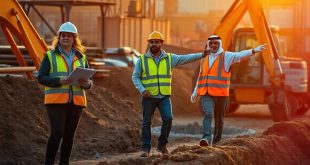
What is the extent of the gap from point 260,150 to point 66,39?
10.6 ft

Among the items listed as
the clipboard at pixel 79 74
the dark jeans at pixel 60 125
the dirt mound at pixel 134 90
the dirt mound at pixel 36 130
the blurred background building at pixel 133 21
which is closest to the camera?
the clipboard at pixel 79 74

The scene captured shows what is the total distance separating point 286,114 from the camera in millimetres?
24844

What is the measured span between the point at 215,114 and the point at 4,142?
3.47 metres

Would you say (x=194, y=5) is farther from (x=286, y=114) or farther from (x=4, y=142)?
(x=4, y=142)

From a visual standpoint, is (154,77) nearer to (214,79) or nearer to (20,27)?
(214,79)

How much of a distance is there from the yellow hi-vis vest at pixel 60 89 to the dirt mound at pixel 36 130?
87.1 inches

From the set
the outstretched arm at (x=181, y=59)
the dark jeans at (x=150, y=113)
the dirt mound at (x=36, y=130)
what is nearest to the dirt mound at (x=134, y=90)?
the dirt mound at (x=36, y=130)

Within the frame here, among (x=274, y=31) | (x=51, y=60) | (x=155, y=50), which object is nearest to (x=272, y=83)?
(x=274, y=31)

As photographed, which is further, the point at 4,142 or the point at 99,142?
the point at 99,142

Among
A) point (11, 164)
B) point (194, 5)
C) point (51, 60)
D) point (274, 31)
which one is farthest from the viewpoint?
point (194, 5)

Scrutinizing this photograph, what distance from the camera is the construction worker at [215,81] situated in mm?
15031

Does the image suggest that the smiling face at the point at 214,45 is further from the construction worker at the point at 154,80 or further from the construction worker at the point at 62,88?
the construction worker at the point at 62,88

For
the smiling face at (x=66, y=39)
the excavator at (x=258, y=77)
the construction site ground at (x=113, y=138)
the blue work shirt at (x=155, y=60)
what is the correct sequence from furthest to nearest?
the excavator at (x=258, y=77) → the blue work shirt at (x=155, y=60) → the construction site ground at (x=113, y=138) → the smiling face at (x=66, y=39)

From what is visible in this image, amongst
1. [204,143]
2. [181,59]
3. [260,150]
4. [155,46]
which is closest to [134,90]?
[204,143]
